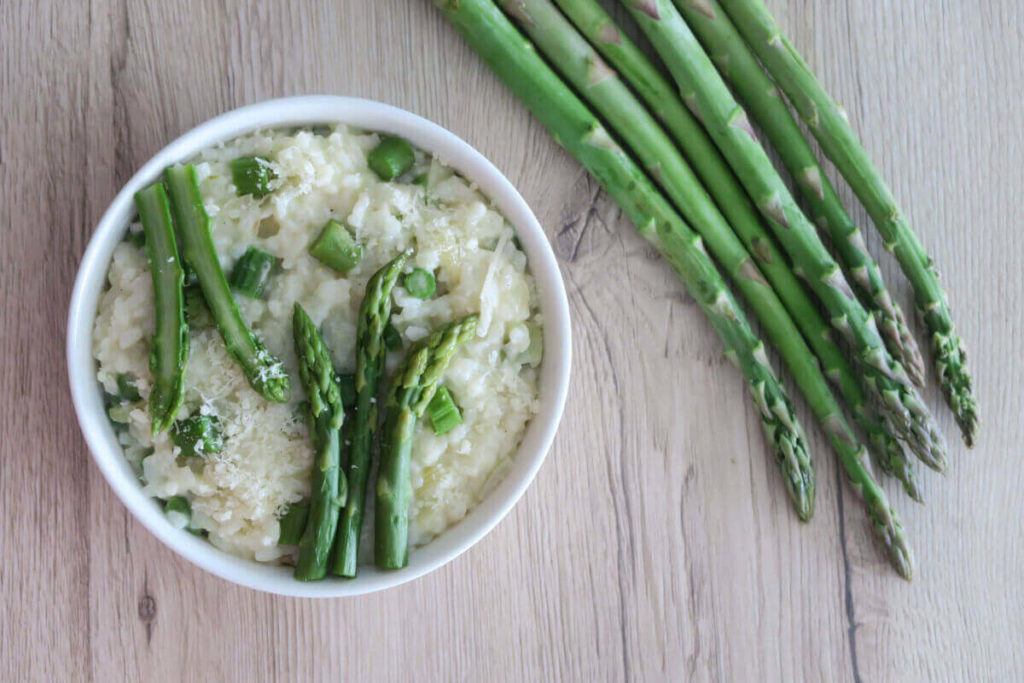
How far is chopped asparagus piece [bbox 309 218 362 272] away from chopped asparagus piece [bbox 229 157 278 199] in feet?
0.57

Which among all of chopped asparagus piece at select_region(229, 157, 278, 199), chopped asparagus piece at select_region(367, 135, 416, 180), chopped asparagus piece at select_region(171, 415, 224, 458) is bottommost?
chopped asparagus piece at select_region(171, 415, 224, 458)

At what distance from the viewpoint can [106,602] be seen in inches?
90.6

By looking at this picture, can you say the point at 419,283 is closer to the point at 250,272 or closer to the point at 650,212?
the point at 250,272

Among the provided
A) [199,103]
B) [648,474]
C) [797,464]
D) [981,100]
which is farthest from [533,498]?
[981,100]

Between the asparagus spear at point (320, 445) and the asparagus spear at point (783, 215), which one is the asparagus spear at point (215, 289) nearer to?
the asparagus spear at point (320, 445)

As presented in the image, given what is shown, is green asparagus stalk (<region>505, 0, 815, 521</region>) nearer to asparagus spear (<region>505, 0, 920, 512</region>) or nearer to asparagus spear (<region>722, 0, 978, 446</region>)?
asparagus spear (<region>505, 0, 920, 512</region>)

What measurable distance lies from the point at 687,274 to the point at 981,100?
3.72 ft

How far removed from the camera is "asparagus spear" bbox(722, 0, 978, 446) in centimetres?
241

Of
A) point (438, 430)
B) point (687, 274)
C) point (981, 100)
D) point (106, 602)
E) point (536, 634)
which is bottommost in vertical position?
point (536, 634)

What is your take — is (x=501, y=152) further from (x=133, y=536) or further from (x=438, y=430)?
(x=133, y=536)

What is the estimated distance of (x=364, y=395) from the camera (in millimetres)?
2055

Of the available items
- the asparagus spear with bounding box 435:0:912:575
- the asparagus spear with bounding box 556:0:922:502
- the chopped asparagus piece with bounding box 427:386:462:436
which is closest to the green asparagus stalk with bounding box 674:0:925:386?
the asparagus spear with bounding box 556:0:922:502

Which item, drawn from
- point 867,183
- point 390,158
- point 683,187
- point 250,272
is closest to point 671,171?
point 683,187

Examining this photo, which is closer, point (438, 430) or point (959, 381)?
point (438, 430)
